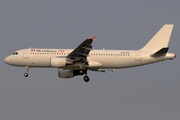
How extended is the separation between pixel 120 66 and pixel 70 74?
8603 mm

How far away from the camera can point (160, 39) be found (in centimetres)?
5734

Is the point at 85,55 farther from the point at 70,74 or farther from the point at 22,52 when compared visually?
the point at 22,52

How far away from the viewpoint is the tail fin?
57.0 m

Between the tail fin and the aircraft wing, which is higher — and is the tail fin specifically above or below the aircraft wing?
above

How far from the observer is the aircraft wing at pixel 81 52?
1973 inches

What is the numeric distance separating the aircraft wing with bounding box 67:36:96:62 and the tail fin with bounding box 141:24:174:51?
10563 mm

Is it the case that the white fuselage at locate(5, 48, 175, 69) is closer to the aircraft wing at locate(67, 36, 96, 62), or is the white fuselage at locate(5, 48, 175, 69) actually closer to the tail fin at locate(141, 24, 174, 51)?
the aircraft wing at locate(67, 36, 96, 62)

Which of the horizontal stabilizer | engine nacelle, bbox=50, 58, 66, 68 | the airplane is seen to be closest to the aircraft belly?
the airplane

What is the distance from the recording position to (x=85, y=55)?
53.0m

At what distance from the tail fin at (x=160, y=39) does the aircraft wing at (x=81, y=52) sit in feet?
34.7

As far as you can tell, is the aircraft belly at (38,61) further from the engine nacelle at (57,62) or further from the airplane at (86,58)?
the engine nacelle at (57,62)

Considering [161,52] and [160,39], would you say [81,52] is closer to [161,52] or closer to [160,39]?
[161,52]

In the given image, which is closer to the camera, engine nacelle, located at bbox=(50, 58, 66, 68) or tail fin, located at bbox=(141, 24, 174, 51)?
engine nacelle, located at bbox=(50, 58, 66, 68)

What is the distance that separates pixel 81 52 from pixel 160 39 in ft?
45.0
